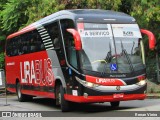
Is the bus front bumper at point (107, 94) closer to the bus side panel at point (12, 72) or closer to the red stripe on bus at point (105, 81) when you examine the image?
the red stripe on bus at point (105, 81)

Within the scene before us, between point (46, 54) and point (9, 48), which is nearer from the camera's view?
point (46, 54)

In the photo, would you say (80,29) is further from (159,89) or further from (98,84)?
(159,89)

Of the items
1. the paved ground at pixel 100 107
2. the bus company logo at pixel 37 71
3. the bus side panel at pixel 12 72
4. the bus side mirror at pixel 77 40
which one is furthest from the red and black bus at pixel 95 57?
the bus side panel at pixel 12 72

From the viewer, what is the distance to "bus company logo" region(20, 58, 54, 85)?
17016 millimetres

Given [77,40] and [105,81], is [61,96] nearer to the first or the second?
[105,81]

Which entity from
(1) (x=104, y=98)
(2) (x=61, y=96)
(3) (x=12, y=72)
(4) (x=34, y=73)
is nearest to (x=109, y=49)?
(1) (x=104, y=98)

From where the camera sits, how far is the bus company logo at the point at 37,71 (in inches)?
670

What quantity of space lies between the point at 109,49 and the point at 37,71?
511 centimetres

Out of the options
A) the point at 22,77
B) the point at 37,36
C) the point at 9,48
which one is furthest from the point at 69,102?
the point at 9,48

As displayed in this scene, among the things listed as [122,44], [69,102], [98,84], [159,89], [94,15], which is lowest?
[159,89]

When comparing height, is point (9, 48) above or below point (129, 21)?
below

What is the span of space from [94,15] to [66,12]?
3.53 ft

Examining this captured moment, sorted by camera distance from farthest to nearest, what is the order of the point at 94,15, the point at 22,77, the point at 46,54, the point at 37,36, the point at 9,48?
the point at 9,48 < the point at 22,77 < the point at 37,36 < the point at 46,54 < the point at 94,15

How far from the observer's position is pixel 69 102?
1541 cm
